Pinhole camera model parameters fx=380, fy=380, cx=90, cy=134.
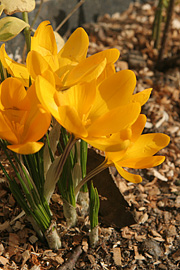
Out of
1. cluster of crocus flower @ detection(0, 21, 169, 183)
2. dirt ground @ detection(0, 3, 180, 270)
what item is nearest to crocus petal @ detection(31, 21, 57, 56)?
cluster of crocus flower @ detection(0, 21, 169, 183)

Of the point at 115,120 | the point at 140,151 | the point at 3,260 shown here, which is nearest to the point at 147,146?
the point at 140,151

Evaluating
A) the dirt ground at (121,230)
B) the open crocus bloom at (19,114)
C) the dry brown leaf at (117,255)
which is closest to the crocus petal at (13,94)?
the open crocus bloom at (19,114)

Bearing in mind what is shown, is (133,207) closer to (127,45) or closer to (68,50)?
(68,50)

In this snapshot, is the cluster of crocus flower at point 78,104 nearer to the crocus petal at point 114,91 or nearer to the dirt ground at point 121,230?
the crocus petal at point 114,91

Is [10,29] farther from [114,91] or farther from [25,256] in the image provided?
[25,256]

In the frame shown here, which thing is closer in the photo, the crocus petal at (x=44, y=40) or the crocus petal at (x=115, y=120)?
the crocus petal at (x=115, y=120)

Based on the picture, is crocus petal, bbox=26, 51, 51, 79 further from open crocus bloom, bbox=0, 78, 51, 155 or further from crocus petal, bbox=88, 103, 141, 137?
crocus petal, bbox=88, 103, 141, 137
